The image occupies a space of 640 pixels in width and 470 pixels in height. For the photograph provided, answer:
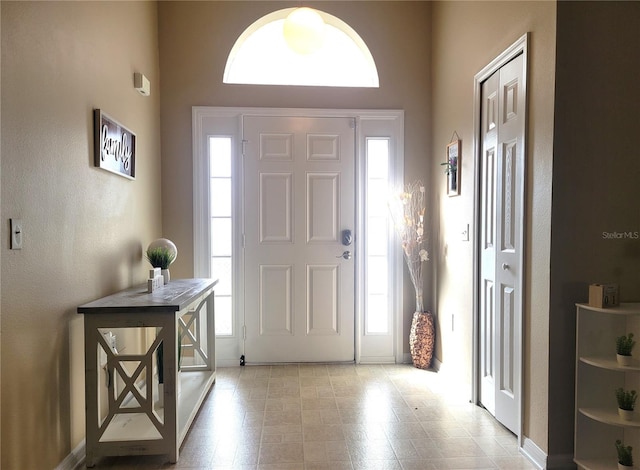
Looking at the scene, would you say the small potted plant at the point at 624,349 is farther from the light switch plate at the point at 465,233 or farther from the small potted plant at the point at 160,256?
the small potted plant at the point at 160,256

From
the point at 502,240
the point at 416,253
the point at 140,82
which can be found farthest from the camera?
the point at 416,253

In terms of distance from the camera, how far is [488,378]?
2.82 m

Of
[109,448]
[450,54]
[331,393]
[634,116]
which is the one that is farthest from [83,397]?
[450,54]

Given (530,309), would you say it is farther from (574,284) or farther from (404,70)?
(404,70)

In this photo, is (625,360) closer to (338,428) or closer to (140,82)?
(338,428)

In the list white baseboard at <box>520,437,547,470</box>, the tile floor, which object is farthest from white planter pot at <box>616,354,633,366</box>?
the tile floor

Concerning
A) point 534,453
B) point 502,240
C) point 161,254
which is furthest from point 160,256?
point 534,453

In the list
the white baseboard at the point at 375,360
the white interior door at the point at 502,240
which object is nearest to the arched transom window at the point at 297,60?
the white interior door at the point at 502,240

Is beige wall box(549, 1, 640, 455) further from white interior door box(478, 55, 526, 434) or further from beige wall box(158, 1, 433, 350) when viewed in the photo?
beige wall box(158, 1, 433, 350)

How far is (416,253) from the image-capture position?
3689mm

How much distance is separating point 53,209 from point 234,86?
2155mm

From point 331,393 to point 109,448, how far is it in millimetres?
1505

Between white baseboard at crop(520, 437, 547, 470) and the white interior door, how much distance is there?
0.41 feet

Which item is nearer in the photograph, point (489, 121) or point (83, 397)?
point (83, 397)
